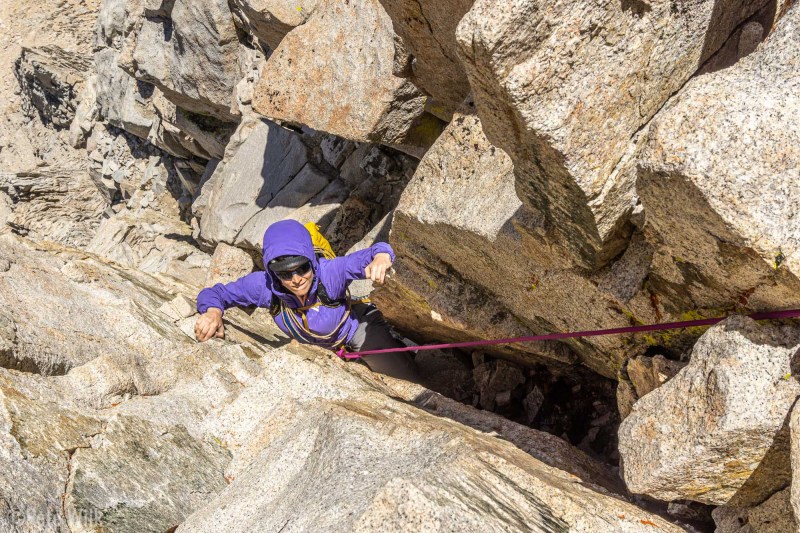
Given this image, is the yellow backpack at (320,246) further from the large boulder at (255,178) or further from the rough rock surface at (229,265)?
the rough rock surface at (229,265)

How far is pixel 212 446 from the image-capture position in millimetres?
5836

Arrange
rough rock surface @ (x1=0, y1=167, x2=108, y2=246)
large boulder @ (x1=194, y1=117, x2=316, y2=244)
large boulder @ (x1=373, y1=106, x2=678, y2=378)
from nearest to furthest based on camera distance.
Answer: large boulder @ (x1=373, y1=106, x2=678, y2=378)
large boulder @ (x1=194, y1=117, x2=316, y2=244)
rough rock surface @ (x1=0, y1=167, x2=108, y2=246)

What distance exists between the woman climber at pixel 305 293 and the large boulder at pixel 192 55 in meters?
8.14

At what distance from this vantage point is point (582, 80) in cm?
445

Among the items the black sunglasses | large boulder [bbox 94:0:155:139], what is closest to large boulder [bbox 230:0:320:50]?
the black sunglasses

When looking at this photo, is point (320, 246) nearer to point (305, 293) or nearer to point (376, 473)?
point (305, 293)

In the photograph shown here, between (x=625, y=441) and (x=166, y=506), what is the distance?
366 centimetres

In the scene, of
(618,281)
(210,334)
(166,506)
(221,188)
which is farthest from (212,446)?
(221,188)

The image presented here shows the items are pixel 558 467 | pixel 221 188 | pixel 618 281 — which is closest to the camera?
pixel 618 281

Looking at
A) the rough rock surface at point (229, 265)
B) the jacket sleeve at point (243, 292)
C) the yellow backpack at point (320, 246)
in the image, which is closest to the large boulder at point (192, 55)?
the rough rock surface at point (229, 265)

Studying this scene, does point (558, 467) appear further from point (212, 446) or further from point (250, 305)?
point (250, 305)

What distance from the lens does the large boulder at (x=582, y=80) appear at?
416cm

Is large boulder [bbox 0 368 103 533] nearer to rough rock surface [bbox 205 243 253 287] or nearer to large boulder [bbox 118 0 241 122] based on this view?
rough rock surface [bbox 205 243 253 287]

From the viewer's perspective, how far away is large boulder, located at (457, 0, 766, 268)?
4164 millimetres
